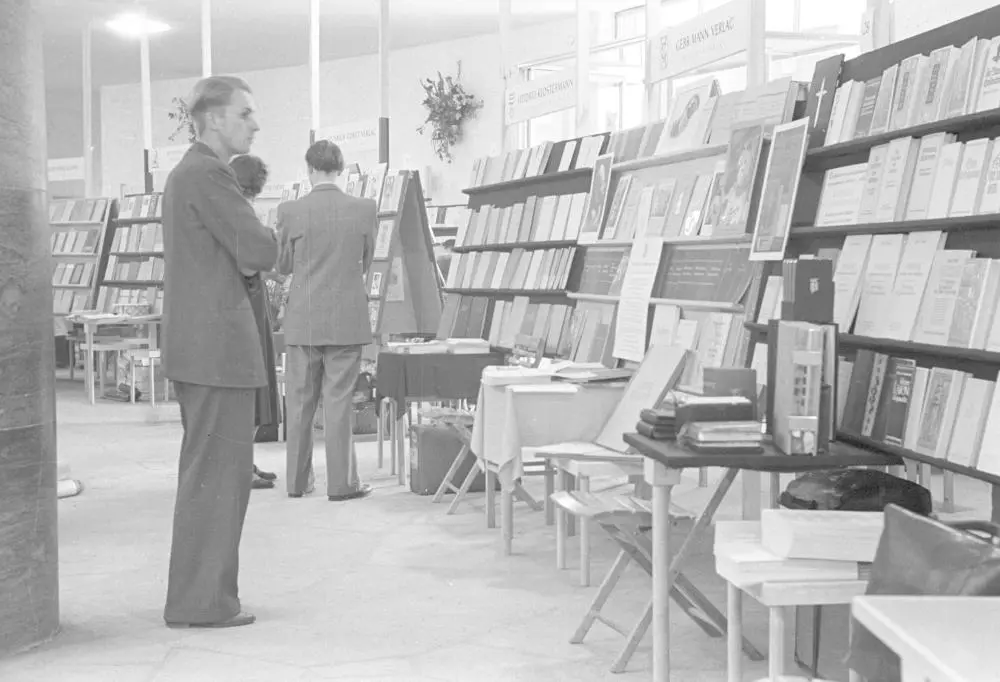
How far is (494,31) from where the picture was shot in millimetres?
16141

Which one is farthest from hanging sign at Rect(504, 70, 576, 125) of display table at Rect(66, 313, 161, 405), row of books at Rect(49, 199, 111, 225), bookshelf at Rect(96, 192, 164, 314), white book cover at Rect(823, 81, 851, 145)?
row of books at Rect(49, 199, 111, 225)

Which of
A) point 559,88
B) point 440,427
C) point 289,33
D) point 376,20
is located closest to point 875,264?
point 440,427

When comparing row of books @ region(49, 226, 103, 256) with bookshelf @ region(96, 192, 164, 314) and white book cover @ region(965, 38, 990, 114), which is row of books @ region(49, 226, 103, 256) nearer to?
bookshelf @ region(96, 192, 164, 314)

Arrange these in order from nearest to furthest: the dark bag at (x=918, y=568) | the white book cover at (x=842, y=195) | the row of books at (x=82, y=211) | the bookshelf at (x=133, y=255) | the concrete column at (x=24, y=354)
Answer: the dark bag at (x=918, y=568), the concrete column at (x=24, y=354), the white book cover at (x=842, y=195), the bookshelf at (x=133, y=255), the row of books at (x=82, y=211)

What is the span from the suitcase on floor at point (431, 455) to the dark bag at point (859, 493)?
3.50 meters

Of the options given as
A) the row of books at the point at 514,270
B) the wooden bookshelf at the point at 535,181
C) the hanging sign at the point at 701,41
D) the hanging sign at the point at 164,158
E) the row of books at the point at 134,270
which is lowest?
the row of books at the point at 134,270

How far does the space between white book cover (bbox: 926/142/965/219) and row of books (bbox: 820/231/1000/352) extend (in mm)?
84

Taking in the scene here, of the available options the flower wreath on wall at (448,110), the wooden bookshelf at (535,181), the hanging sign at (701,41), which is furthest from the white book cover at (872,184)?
the flower wreath on wall at (448,110)

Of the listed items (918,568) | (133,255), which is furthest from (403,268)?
(918,568)

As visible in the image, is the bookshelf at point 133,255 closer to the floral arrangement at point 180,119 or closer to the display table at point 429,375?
the floral arrangement at point 180,119

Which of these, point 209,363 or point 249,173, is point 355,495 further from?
point 209,363

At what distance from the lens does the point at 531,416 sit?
4.97 meters

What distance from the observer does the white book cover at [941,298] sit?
135 inches

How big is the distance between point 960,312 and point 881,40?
3.11 meters
